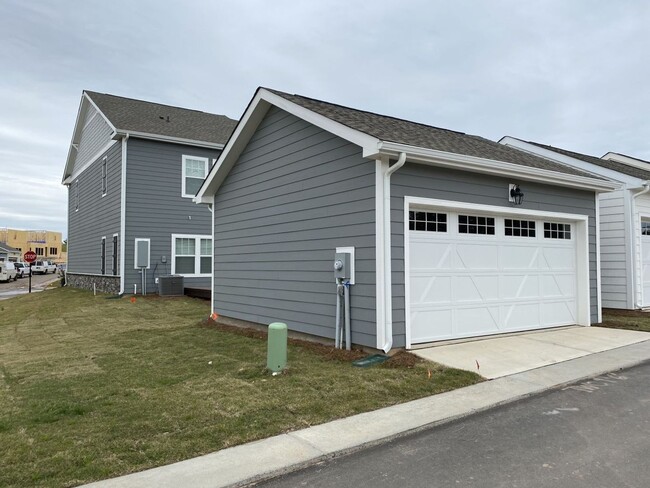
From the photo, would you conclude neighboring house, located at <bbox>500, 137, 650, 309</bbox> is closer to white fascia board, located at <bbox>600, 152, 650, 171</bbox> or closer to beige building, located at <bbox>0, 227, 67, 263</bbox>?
white fascia board, located at <bbox>600, 152, 650, 171</bbox>

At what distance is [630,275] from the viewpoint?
40.4ft

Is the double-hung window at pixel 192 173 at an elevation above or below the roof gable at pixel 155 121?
below

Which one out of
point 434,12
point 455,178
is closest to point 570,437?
point 455,178

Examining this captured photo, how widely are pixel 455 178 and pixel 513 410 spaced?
4.11 metres

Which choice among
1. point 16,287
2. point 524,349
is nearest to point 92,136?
point 16,287

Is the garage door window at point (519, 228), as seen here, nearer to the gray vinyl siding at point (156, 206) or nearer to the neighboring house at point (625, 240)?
the neighboring house at point (625, 240)

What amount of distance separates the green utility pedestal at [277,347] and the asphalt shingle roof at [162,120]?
13.6 m

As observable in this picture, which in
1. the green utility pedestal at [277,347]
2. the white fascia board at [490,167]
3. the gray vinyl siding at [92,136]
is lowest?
the green utility pedestal at [277,347]

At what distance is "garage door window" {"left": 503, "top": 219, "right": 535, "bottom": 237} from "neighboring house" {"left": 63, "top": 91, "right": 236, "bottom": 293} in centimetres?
1236

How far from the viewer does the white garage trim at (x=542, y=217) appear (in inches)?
280

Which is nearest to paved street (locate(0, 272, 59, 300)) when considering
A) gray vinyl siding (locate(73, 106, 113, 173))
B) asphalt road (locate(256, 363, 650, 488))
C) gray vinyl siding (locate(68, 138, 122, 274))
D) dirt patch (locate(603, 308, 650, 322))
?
gray vinyl siding (locate(68, 138, 122, 274))

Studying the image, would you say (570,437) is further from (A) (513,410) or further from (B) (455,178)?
(B) (455,178)

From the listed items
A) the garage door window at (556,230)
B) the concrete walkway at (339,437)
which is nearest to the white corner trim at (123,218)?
the garage door window at (556,230)

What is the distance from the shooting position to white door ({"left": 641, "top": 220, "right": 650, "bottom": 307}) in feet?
41.5
